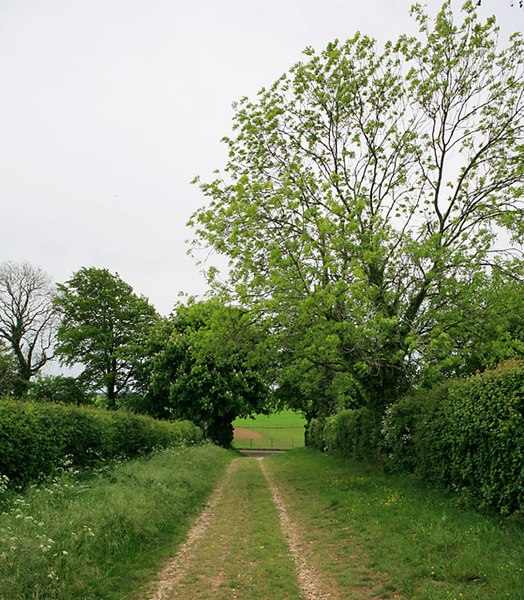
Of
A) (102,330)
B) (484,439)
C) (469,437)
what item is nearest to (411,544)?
(484,439)

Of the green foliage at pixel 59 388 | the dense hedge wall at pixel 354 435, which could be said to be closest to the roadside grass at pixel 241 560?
the dense hedge wall at pixel 354 435

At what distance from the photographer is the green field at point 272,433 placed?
59.3m

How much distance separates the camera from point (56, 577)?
18.2 ft

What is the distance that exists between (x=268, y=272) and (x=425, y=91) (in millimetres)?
8522

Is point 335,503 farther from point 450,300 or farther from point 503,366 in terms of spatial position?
point 450,300

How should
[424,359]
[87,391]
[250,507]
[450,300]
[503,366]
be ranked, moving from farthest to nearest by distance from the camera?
[87,391] → [450,300] → [424,359] → [250,507] → [503,366]

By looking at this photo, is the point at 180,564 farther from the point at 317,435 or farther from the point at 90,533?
the point at 317,435

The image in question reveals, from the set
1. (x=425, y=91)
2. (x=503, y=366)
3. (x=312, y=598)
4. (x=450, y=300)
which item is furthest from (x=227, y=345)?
(x=425, y=91)

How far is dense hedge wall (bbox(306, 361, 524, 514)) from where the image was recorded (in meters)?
7.88

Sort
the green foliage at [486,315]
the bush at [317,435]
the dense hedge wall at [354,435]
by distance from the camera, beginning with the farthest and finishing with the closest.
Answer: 1. the bush at [317,435]
2. the dense hedge wall at [354,435]
3. the green foliage at [486,315]

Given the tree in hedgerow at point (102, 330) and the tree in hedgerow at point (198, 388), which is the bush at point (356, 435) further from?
the tree in hedgerow at point (102, 330)

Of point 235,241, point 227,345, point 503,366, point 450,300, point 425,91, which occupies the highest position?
point 425,91

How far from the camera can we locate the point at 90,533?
688 centimetres

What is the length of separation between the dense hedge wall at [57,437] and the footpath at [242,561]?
13.2 feet
